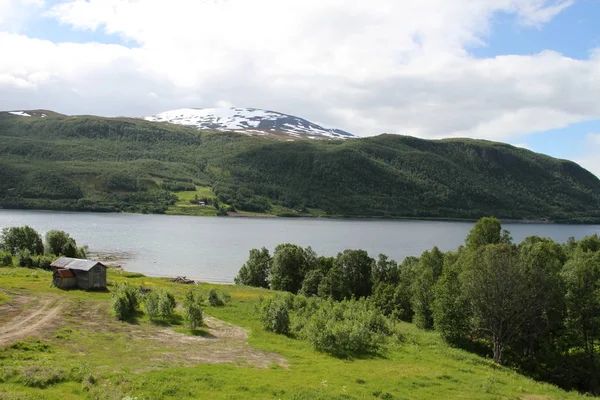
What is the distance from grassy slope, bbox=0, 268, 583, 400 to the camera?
70.4ft

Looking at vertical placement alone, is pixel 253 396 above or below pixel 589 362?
above

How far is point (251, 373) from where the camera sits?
26016 mm

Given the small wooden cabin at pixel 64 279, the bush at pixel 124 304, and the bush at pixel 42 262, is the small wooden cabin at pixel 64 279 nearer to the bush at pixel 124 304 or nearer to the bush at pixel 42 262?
the bush at pixel 124 304

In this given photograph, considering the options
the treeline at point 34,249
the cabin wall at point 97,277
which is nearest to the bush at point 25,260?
the treeline at point 34,249

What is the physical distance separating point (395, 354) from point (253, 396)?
1754 centimetres

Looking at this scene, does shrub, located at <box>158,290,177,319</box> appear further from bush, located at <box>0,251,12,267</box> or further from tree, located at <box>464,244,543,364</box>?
bush, located at <box>0,251,12,267</box>

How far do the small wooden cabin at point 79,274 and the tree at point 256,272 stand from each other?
34929 mm

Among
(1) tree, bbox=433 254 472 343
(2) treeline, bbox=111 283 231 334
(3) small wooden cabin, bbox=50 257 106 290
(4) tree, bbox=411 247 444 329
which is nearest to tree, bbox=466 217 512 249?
(4) tree, bbox=411 247 444 329

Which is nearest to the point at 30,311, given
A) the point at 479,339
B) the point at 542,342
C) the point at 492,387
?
the point at 492,387

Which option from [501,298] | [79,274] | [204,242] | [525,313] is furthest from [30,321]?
[204,242]

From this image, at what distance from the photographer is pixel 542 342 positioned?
156 feet

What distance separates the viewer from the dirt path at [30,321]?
2941 cm

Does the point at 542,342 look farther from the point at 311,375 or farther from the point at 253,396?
the point at 253,396

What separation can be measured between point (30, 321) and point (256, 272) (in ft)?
186
